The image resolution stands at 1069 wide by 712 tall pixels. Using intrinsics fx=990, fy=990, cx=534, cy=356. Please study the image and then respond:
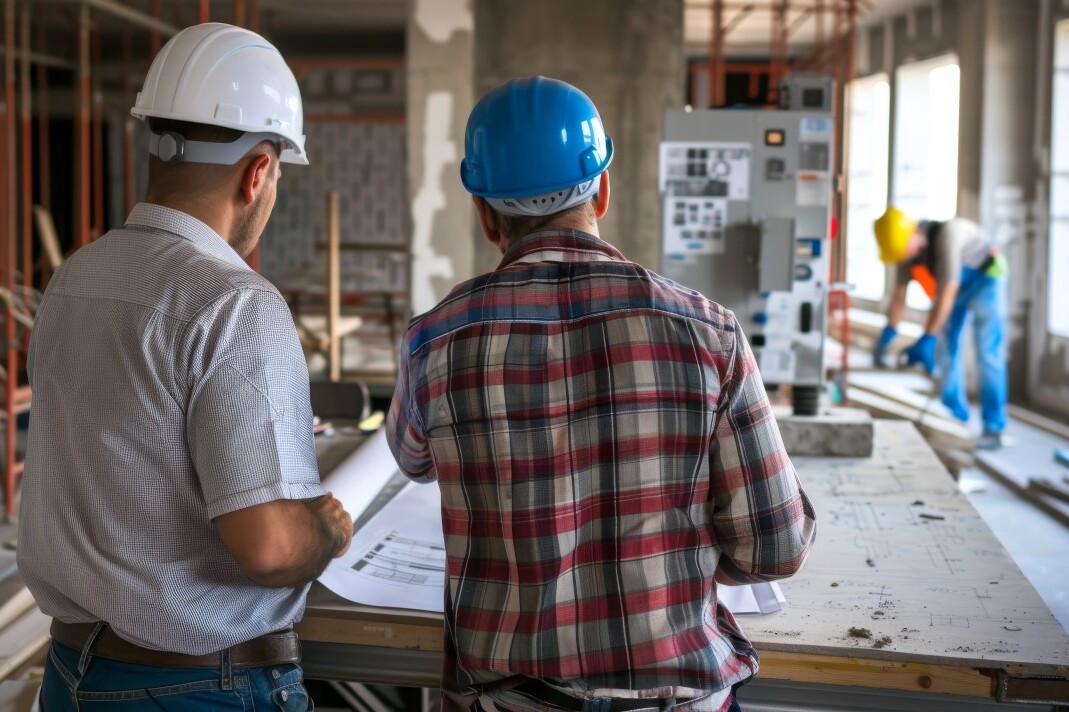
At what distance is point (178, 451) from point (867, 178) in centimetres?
1267

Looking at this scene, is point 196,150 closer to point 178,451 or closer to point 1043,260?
point 178,451

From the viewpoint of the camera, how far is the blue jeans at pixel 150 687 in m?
1.35

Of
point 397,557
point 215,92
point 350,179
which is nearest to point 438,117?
point 397,557

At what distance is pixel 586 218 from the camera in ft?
4.34

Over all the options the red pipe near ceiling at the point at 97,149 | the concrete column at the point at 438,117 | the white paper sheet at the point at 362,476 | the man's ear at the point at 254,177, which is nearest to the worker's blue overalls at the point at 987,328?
the concrete column at the point at 438,117

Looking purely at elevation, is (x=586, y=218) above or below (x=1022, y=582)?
above

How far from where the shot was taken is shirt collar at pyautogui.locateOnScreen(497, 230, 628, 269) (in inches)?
49.3

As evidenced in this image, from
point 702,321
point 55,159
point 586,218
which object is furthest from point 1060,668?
point 55,159

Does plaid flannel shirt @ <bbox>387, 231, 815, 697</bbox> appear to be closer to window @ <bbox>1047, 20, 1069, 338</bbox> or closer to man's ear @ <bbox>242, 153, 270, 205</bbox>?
man's ear @ <bbox>242, 153, 270, 205</bbox>

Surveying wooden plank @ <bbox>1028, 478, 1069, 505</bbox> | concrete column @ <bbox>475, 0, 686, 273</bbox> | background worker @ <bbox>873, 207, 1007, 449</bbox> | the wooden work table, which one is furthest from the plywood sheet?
background worker @ <bbox>873, 207, 1007, 449</bbox>

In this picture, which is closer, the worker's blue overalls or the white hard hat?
the white hard hat

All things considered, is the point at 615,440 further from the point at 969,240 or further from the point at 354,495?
the point at 969,240

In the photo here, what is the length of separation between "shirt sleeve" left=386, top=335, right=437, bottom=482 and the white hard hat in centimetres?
41

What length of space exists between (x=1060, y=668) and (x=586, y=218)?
0.98 meters
